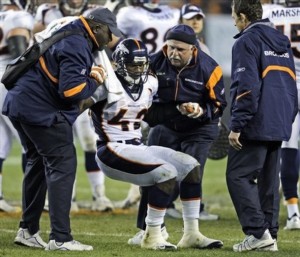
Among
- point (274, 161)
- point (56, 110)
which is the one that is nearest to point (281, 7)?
point (274, 161)

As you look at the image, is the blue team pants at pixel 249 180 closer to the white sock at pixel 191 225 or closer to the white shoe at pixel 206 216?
the white sock at pixel 191 225

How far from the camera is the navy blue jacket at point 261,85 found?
666cm

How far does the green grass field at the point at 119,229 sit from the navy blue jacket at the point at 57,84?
3.27 feet

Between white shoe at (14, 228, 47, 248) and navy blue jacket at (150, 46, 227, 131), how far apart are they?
1.43 m

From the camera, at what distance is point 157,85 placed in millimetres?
7355

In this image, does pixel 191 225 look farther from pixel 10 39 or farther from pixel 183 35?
pixel 10 39

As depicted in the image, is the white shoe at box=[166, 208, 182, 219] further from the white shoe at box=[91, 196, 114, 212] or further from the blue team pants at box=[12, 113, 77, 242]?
the blue team pants at box=[12, 113, 77, 242]

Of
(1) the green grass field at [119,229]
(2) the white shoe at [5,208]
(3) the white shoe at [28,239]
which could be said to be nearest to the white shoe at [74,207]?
(1) the green grass field at [119,229]

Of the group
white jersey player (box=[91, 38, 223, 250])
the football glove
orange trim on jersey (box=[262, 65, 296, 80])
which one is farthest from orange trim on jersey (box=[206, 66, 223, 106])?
orange trim on jersey (box=[262, 65, 296, 80])

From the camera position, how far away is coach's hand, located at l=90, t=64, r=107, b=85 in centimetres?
675

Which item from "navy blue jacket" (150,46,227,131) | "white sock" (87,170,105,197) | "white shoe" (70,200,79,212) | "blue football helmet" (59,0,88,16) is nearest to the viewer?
"navy blue jacket" (150,46,227,131)

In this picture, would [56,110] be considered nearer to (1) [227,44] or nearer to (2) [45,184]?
(2) [45,184]

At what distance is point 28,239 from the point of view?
7.17 m

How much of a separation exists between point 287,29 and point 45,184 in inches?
112
